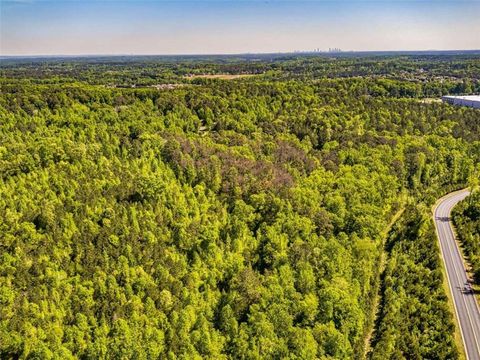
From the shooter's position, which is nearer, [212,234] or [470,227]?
[212,234]

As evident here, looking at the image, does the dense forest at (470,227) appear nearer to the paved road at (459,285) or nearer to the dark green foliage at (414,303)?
the paved road at (459,285)

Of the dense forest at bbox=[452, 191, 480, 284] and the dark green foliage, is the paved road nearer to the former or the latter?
the dense forest at bbox=[452, 191, 480, 284]

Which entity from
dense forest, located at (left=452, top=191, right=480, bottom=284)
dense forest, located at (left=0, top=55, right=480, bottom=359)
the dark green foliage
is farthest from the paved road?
dense forest, located at (left=0, top=55, right=480, bottom=359)

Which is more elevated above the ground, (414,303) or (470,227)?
(470,227)

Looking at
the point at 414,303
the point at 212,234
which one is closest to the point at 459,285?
the point at 414,303

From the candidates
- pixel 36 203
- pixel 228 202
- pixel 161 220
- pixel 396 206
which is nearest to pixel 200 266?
pixel 161 220

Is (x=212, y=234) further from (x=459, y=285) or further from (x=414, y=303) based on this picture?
(x=459, y=285)

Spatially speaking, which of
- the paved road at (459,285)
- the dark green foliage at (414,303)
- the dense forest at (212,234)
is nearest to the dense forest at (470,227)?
the paved road at (459,285)
